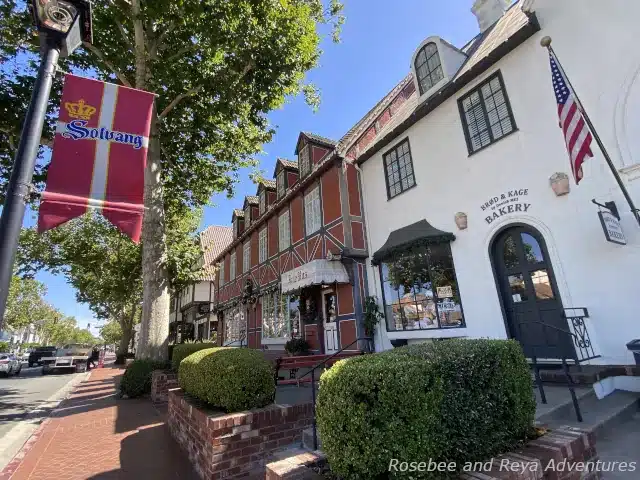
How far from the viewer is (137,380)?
921 cm

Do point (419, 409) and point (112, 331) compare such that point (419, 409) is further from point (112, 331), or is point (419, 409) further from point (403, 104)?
point (112, 331)

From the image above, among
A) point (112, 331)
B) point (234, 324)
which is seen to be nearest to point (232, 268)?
point (234, 324)

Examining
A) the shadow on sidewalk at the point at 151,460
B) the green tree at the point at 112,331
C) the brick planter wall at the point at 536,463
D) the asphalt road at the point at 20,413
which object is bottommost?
the shadow on sidewalk at the point at 151,460

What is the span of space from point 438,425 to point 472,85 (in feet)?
26.5

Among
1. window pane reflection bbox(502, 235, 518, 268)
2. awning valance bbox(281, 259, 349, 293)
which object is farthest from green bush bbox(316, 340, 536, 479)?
awning valance bbox(281, 259, 349, 293)

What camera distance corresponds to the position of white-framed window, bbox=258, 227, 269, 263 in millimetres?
17078

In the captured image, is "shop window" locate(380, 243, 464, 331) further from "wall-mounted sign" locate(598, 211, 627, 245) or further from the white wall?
"wall-mounted sign" locate(598, 211, 627, 245)

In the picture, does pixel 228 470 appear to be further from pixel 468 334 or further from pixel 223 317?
pixel 223 317

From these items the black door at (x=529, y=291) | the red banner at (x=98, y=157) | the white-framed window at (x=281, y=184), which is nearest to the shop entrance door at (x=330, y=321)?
the black door at (x=529, y=291)

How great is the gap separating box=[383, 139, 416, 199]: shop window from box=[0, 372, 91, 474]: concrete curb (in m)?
9.84

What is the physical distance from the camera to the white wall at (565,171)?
5.45m

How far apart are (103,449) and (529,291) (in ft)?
27.3

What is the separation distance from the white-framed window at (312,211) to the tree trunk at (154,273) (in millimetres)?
5316

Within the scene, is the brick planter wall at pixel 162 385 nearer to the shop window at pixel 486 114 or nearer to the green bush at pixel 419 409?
the green bush at pixel 419 409
